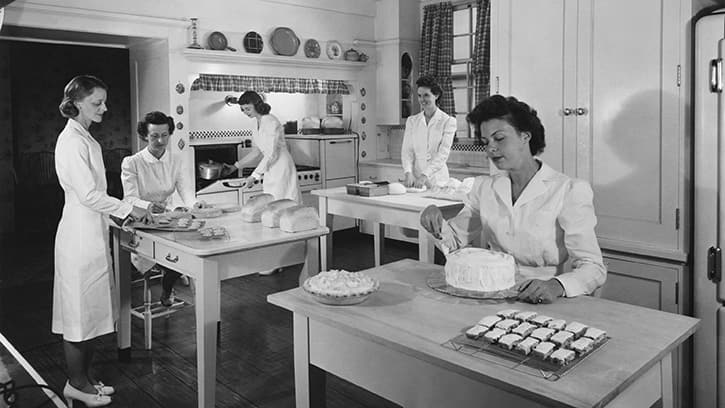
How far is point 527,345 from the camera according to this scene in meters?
1.63

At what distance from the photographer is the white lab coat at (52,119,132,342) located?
11.0 feet

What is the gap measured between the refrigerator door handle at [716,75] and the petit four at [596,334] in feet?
5.67

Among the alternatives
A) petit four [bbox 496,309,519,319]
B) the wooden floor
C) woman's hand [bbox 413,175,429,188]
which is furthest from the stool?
petit four [bbox 496,309,519,319]

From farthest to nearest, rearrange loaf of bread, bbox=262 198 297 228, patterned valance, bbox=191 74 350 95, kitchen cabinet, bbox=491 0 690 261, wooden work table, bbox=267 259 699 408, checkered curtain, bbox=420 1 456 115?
checkered curtain, bbox=420 1 456 115, patterned valance, bbox=191 74 350 95, loaf of bread, bbox=262 198 297 228, kitchen cabinet, bbox=491 0 690 261, wooden work table, bbox=267 259 699 408

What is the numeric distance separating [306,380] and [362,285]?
17.0 inches

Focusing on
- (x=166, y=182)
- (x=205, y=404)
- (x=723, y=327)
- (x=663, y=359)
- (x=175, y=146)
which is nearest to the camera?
(x=663, y=359)

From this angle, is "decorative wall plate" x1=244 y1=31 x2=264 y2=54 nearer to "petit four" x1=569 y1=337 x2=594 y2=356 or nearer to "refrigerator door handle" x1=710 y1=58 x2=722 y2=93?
"refrigerator door handle" x1=710 y1=58 x2=722 y2=93

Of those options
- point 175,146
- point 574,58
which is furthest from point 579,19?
point 175,146

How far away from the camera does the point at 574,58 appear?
3.45 meters

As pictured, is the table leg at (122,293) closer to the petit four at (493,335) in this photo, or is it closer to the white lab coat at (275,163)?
the white lab coat at (275,163)

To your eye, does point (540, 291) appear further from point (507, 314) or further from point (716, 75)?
point (716, 75)

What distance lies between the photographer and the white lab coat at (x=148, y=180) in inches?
172

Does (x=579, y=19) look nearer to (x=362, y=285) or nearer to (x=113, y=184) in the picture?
(x=362, y=285)

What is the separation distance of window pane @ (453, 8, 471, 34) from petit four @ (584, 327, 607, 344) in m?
6.35
